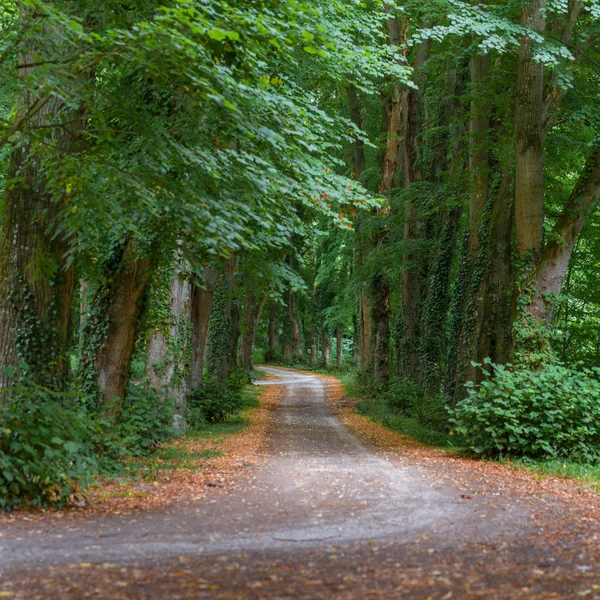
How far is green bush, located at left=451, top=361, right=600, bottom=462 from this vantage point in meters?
12.1

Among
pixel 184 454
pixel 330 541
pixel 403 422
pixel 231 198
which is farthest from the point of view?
pixel 403 422

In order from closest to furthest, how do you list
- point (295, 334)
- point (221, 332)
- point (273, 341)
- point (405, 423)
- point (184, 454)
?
point (184, 454) → point (405, 423) → point (221, 332) → point (295, 334) → point (273, 341)

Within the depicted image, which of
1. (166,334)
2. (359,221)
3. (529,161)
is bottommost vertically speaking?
(166,334)

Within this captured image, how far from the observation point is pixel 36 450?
25.6 ft

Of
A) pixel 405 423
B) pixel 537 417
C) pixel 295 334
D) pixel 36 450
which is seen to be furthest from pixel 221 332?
pixel 295 334

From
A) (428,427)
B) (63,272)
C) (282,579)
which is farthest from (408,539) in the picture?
(428,427)

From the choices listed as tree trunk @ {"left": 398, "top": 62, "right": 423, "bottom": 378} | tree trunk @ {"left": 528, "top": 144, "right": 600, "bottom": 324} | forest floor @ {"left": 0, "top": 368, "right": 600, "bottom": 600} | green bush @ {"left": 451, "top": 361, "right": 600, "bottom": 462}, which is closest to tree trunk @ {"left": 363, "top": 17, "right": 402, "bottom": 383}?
tree trunk @ {"left": 398, "top": 62, "right": 423, "bottom": 378}

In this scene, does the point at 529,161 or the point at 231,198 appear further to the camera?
the point at 529,161

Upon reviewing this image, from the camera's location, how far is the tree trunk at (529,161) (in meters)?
14.0

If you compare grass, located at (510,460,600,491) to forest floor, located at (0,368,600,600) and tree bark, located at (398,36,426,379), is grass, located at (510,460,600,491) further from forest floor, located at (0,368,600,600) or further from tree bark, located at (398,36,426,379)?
tree bark, located at (398,36,426,379)

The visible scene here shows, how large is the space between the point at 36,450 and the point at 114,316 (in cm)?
431

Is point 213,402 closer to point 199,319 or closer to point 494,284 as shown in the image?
point 199,319

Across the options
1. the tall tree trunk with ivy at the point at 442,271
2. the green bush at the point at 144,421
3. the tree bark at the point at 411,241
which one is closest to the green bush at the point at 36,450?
the green bush at the point at 144,421

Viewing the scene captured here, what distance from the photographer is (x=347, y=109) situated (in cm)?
2972
